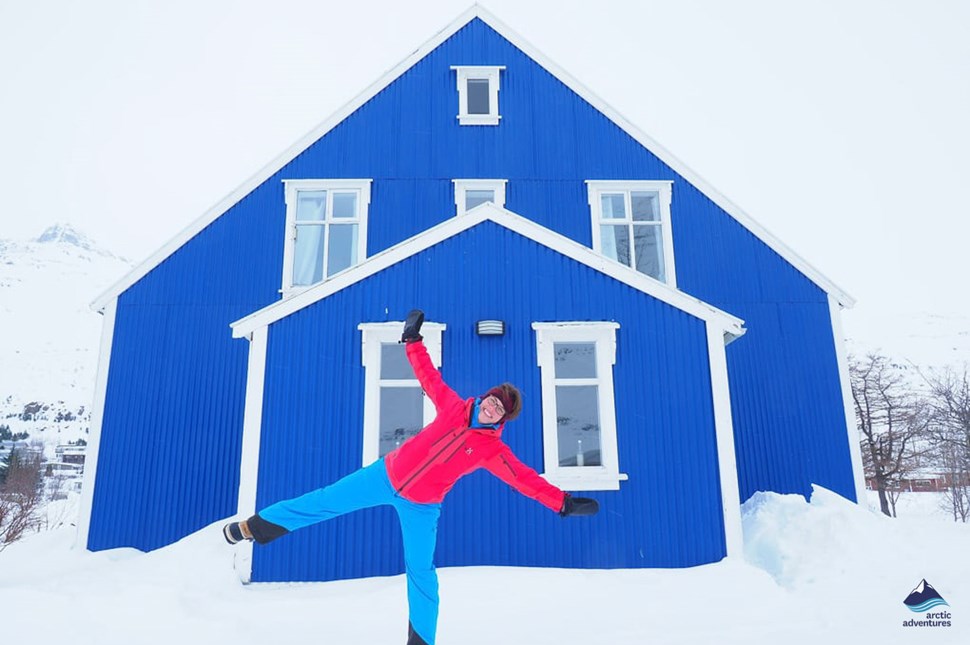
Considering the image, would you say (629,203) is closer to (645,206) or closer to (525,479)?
(645,206)

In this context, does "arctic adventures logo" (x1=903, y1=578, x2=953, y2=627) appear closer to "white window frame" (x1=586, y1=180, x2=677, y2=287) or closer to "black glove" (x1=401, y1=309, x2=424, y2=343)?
"black glove" (x1=401, y1=309, x2=424, y2=343)

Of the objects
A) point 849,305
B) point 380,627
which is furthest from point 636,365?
point 849,305

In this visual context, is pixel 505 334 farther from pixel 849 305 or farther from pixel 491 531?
pixel 849 305

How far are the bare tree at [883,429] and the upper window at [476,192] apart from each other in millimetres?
17925

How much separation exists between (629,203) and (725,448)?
5.66 meters

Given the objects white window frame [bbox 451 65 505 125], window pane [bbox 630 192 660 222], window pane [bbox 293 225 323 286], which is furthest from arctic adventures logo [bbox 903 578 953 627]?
white window frame [bbox 451 65 505 125]

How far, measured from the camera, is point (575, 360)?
23.9 feet

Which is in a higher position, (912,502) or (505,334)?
(505,334)

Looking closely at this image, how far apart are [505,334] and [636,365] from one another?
1.63 m

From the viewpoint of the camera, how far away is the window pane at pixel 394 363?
7.03 meters

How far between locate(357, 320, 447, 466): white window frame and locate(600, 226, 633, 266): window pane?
487cm

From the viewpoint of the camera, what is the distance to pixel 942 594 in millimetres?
5293

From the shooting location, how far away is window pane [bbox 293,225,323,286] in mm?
10141

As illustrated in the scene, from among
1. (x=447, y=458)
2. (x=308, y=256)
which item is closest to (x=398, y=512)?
(x=447, y=458)
